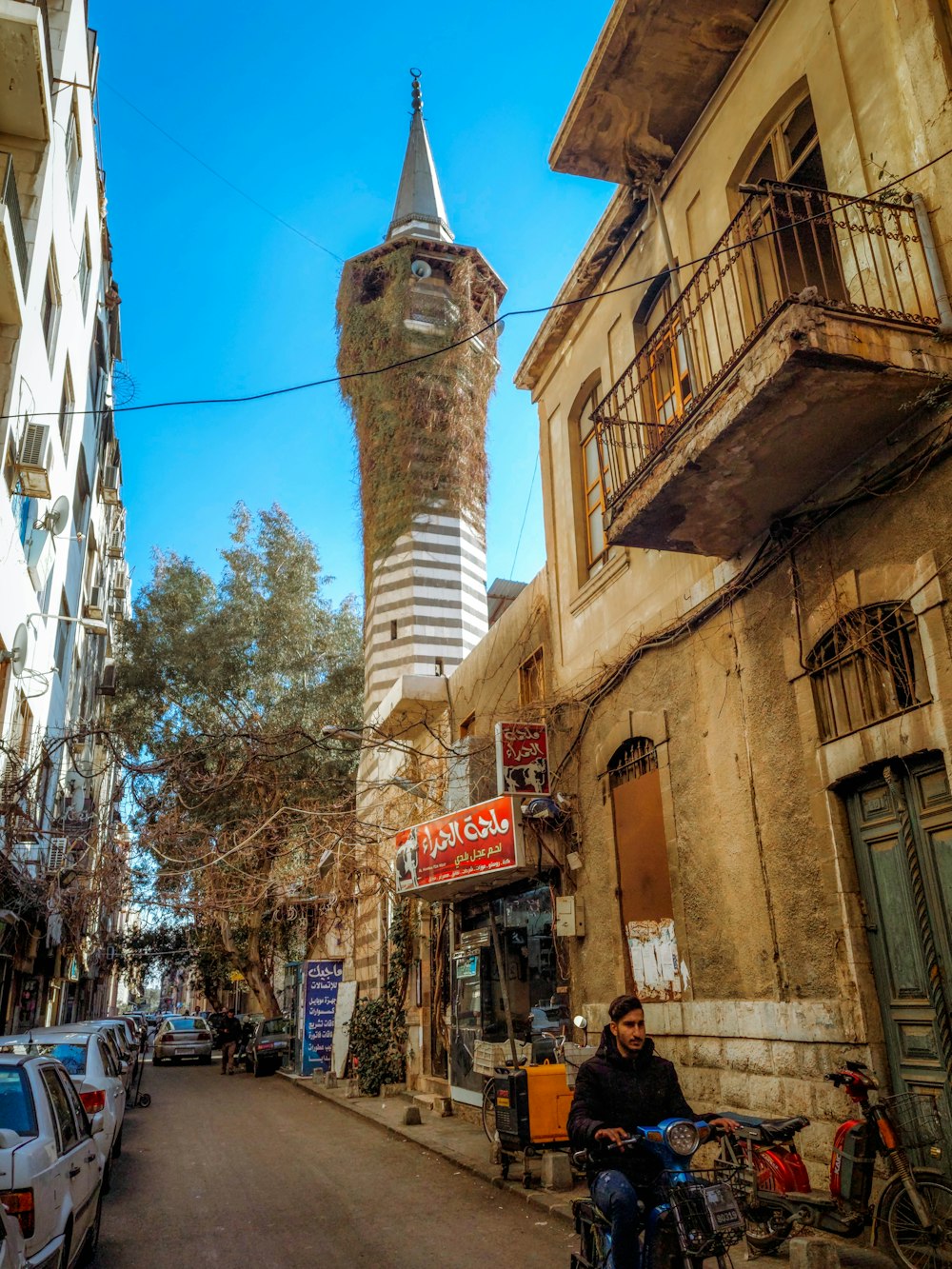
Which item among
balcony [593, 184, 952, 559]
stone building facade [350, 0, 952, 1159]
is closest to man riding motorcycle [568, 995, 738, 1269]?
stone building facade [350, 0, 952, 1159]

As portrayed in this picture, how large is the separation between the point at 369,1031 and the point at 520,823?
9.07 metres

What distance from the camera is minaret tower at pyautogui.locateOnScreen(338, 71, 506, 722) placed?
23312mm

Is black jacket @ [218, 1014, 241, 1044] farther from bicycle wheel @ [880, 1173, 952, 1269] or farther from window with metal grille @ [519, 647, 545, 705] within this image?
bicycle wheel @ [880, 1173, 952, 1269]

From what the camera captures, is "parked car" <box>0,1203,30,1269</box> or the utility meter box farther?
the utility meter box

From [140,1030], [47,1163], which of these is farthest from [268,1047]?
[47,1163]

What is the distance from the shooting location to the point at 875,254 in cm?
716

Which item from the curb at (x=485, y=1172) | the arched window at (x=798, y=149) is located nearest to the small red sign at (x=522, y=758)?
the curb at (x=485, y=1172)

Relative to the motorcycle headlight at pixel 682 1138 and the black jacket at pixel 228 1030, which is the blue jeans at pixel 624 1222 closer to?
the motorcycle headlight at pixel 682 1138

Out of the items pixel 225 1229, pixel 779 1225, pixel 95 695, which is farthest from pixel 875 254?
pixel 95 695

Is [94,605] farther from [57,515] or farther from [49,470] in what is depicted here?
[49,470]

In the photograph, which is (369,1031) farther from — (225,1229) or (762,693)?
(762,693)

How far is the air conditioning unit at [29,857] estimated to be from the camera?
1822cm

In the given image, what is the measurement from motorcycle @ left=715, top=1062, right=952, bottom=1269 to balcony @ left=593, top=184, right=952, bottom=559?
14.1 feet

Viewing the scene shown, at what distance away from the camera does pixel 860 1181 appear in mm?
5656
